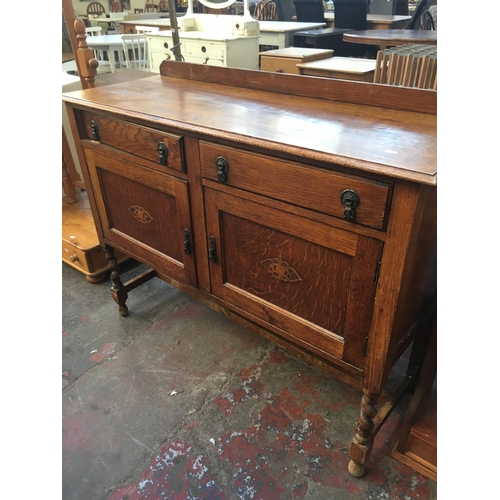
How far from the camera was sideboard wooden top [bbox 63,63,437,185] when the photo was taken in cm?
86

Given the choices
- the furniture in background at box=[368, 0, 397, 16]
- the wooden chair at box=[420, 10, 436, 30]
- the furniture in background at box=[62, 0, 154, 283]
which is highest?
the furniture in background at box=[368, 0, 397, 16]

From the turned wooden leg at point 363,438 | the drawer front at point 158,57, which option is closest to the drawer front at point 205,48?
the drawer front at point 158,57

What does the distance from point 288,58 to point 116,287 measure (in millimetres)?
2362

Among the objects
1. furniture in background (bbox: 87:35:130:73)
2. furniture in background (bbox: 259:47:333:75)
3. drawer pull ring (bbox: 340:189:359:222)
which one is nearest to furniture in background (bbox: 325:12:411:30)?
furniture in background (bbox: 259:47:333:75)

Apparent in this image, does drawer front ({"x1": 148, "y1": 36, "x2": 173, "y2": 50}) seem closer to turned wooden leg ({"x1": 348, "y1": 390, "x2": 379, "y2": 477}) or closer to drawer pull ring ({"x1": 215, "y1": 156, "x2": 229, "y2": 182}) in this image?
drawer pull ring ({"x1": 215, "y1": 156, "x2": 229, "y2": 182})

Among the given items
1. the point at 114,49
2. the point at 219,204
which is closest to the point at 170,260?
the point at 219,204

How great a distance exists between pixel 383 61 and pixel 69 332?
168 cm

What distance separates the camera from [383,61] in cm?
143

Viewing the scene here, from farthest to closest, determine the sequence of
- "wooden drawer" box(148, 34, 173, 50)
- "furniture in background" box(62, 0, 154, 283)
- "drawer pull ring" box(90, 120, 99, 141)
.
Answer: "wooden drawer" box(148, 34, 173, 50)
"furniture in background" box(62, 0, 154, 283)
"drawer pull ring" box(90, 120, 99, 141)

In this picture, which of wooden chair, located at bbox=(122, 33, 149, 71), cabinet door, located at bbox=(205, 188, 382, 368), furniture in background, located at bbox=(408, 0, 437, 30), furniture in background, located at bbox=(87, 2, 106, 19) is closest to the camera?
cabinet door, located at bbox=(205, 188, 382, 368)

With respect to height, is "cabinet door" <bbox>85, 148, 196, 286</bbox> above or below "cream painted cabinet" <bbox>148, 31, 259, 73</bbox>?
below

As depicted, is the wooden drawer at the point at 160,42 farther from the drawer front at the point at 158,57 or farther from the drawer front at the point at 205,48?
the drawer front at the point at 205,48

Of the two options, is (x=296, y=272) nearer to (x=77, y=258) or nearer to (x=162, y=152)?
(x=162, y=152)

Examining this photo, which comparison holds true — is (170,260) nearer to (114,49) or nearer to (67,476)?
(67,476)
